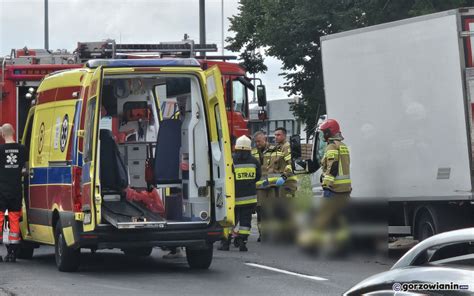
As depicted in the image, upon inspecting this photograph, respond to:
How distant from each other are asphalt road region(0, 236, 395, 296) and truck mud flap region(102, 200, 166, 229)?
625 mm

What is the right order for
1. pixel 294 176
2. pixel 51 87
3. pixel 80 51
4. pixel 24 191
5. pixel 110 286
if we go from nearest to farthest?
pixel 110 286 < pixel 51 87 < pixel 24 191 < pixel 294 176 < pixel 80 51

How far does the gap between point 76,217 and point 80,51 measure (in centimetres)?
684

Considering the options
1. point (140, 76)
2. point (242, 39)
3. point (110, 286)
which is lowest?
point (110, 286)

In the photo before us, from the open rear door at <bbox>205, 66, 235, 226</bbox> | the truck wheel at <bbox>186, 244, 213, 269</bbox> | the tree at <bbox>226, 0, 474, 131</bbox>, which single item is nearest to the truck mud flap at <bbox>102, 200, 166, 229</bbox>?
the truck wheel at <bbox>186, 244, 213, 269</bbox>

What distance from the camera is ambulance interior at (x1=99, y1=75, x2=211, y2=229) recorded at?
12.6 meters

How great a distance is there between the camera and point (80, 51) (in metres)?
18.0

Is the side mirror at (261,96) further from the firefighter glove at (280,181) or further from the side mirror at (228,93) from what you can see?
the firefighter glove at (280,181)

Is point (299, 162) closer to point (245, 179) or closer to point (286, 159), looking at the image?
point (286, 159)

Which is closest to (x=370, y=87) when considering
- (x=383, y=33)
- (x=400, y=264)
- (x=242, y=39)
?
(x=383, y=33)

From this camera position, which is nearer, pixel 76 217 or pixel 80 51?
pixel 76 217

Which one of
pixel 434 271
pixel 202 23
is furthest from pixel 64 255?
pixel 202 23

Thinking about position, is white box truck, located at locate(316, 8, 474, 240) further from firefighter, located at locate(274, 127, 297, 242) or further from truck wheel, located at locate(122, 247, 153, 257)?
truck wheel, located at locate(122, 247, 153, 257)

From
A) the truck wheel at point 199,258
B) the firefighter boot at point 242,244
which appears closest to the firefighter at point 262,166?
the firefighter boot at point 242,244

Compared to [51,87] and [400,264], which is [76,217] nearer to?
[51,87]
